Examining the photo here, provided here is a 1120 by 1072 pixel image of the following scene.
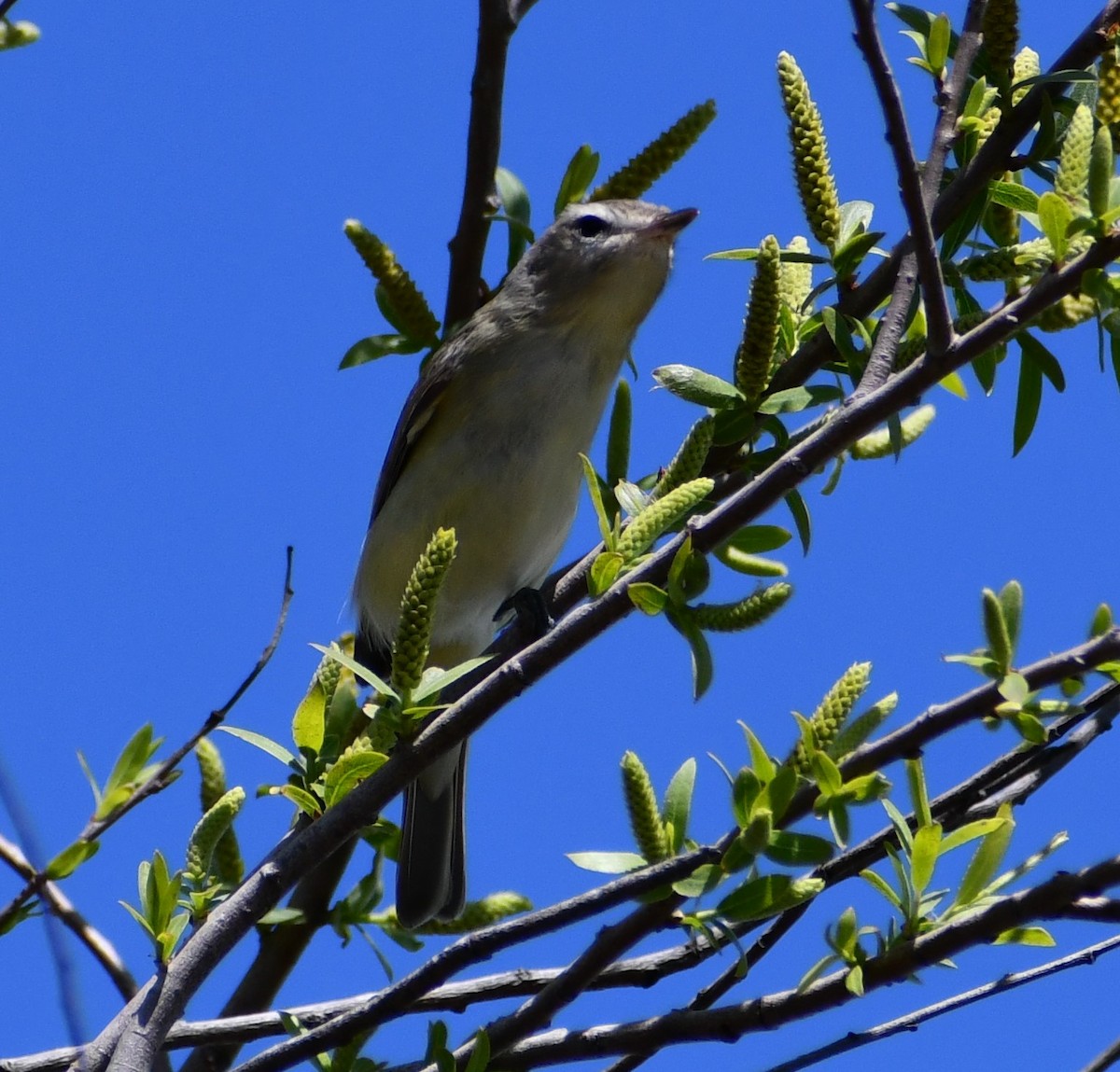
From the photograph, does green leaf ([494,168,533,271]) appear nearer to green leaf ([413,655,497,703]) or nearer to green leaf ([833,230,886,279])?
green leaf ([833,230,886,279])

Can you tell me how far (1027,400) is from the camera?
2578mm

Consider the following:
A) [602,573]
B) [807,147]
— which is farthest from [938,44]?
[602,573]

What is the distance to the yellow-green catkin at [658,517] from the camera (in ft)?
7.02

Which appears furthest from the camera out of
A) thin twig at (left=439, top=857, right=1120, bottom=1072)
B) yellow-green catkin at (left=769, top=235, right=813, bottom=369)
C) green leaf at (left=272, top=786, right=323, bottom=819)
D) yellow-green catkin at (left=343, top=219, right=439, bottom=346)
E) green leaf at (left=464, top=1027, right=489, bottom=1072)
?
yellow-green catkin at (left=343, top=219, right=439, bottom=346)

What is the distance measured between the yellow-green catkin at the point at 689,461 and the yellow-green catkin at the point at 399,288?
4.36 feet

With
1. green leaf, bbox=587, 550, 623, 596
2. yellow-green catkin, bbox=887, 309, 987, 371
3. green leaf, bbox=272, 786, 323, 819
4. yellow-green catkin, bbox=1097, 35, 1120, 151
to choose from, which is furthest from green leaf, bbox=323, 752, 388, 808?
yellow-green catkin, bbox=1097, 35, 1120, 151

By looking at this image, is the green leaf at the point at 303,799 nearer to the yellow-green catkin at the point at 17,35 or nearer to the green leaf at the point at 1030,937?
the green leaf at the point at 1030,937

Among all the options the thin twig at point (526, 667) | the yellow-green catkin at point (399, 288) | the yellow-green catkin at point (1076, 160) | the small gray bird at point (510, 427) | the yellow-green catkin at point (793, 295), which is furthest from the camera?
the small gray bird at point (510, 427)

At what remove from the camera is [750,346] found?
256cm

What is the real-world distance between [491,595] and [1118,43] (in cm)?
272

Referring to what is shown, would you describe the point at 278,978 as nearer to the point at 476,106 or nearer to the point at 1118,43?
the point at 476,106

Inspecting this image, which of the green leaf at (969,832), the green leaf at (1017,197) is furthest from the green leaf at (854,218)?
the green leaf at (969,832)

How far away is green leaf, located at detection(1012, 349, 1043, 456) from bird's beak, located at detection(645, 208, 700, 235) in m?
2.38

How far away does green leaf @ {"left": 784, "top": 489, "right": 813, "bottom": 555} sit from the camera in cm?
260
